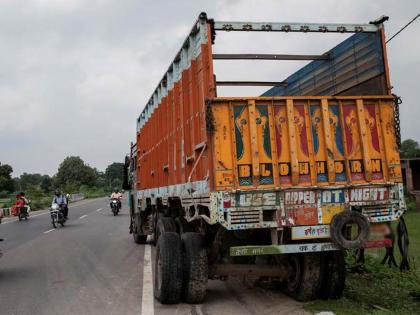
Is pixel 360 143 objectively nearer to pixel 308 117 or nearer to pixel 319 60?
pixel 308 117

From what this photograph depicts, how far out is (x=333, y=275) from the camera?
5.89 m

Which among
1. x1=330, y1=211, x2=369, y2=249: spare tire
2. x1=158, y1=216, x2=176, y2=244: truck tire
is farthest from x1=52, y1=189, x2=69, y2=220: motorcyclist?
x1=330, y1=211, x2=369, y2=249: spare tire

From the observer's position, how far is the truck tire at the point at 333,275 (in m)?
5.90

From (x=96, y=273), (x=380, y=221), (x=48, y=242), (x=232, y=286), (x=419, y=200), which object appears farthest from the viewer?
(x=419, y=200)

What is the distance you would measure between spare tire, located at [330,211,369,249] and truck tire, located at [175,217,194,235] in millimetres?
2769

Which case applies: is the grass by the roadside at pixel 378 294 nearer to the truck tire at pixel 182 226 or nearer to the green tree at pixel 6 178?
the truck tire at pixel 182 226

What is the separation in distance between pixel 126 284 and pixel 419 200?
16.6 metres

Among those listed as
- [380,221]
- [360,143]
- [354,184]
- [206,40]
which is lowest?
[380,221]

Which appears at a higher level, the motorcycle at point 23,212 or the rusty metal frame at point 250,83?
the rusty metal frame at point 250,83

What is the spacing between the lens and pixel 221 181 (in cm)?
519

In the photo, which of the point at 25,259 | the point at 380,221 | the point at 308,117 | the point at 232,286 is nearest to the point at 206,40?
the point at 308,117

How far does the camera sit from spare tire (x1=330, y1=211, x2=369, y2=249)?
5.29m

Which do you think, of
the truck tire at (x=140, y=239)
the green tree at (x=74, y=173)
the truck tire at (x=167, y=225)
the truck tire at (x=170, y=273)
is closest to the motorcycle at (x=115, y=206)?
the truck tire at (x=140, y=239)

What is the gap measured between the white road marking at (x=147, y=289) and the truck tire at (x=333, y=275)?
86.0 inches
